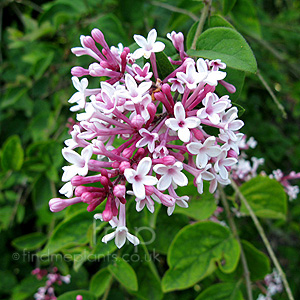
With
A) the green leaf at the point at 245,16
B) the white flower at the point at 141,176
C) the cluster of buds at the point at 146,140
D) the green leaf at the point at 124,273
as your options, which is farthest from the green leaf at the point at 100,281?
the green leaf at the point at 245,16

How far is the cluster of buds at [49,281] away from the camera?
83.4 inches

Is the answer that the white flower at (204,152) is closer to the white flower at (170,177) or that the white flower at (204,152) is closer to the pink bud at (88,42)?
the white flower at (170,177)

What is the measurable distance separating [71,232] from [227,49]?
3.55 ft

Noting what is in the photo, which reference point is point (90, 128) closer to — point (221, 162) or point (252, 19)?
point (221, 162)

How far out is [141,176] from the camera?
91 centimetres

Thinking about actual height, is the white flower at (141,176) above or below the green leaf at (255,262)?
above

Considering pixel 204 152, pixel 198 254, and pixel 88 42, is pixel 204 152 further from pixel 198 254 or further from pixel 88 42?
pixel 198 254

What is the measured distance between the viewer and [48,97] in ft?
9.78

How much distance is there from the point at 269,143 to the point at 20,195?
7.56ft

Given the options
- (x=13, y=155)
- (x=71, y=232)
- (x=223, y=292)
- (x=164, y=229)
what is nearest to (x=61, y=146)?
(x=13, y=155)

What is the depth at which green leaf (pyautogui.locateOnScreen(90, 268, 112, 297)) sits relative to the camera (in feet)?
5.47

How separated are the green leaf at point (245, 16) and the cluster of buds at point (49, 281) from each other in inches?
76.9

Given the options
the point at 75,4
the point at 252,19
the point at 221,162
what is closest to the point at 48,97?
the point at 75,4

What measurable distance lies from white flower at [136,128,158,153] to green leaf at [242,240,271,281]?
1078 millimetres
